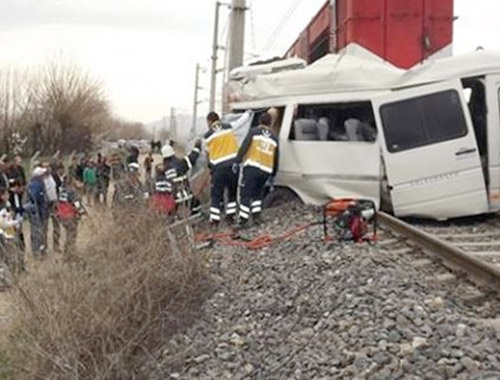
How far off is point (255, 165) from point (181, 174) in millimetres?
1381

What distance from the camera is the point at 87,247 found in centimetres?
859

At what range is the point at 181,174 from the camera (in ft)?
36.8

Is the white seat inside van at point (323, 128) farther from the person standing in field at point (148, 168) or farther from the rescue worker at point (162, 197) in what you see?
the person standing in field at point (148, 168)

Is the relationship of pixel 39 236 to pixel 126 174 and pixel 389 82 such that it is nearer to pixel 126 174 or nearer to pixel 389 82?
pixel 126 174

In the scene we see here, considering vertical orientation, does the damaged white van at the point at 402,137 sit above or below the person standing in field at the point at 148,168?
above

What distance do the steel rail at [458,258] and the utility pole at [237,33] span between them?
12120mm

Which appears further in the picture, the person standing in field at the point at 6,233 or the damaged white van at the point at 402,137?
the damaged white van at the point at 402,137

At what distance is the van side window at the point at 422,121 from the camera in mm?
10125

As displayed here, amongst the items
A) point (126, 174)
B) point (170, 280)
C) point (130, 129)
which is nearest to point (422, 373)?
point (170, 280)

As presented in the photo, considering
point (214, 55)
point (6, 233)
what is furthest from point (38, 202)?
point (214, 55)

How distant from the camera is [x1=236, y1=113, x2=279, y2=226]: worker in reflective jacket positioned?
10258 millimetres

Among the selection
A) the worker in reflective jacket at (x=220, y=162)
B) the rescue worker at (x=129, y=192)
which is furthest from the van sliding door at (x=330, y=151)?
the rescue worker at (x=129, y=192)

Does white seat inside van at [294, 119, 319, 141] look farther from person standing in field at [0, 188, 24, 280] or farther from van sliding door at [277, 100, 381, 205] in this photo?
person standing in field at [0, 188, 24, 280]

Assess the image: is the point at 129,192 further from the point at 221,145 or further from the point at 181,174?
the point at 221,145
